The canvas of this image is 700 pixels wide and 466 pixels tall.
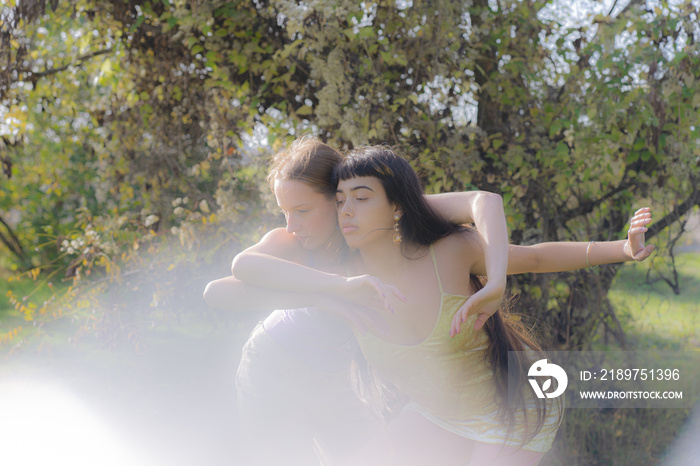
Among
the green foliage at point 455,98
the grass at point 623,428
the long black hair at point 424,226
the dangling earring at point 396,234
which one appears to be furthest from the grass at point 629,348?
the dangling earring at point 396,234

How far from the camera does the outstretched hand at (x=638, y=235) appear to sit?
167 centimetres

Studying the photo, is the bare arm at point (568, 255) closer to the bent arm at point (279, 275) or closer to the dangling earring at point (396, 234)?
the dangling earring at point (396, 234)

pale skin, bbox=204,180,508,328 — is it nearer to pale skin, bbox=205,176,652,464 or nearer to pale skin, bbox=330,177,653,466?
pale skin, bbox=205,176,652,464

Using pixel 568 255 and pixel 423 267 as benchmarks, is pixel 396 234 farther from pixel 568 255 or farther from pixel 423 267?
pixel 568 255

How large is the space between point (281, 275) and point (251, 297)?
Answer: 0.16 metres

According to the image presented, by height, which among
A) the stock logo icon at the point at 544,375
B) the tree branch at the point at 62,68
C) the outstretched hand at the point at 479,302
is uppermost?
the tree branch at the point at 62,68

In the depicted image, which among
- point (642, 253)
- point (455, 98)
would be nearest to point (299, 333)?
point (642, 253)

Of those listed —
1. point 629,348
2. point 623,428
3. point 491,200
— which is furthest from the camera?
point 629,348

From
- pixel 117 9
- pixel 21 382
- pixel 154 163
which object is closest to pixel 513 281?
pixel 154 163

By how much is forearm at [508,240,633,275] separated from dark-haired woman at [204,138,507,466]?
22cm

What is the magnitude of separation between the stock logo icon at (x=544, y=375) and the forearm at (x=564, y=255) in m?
0.32

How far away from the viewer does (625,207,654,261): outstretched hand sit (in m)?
1.67

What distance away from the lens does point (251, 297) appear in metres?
1.86

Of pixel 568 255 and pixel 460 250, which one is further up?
A: pixel 460 250
